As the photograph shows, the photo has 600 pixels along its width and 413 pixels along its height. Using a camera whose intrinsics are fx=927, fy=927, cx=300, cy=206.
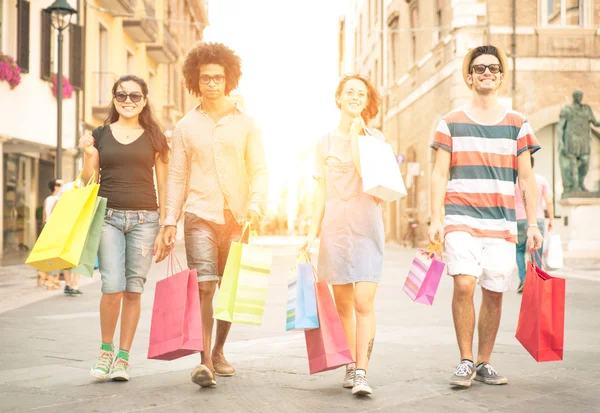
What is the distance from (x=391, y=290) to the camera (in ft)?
41.2

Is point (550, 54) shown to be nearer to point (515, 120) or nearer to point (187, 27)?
point (515, 120)

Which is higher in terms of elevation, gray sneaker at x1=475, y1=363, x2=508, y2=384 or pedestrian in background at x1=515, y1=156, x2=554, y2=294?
pedestrian in background at x1=515, y1=156, x2=554, y2=294

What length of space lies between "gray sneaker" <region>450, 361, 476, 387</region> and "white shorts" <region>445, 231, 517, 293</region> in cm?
49

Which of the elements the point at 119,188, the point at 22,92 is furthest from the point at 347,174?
the point at 22,92

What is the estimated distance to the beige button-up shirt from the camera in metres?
5.44

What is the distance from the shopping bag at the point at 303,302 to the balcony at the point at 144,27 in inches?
1012

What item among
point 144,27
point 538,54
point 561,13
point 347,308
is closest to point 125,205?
point 347,308

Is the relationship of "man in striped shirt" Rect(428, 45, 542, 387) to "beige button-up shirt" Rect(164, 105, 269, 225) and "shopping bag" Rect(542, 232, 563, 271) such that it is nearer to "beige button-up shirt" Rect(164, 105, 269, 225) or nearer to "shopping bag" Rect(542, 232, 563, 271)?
"beige button-up shirt" Rect(164, 105, 269, 225)

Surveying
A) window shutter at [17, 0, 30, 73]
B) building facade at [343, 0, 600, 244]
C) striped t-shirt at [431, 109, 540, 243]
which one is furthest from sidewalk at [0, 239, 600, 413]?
building facade at [343, 0, 600, 244]

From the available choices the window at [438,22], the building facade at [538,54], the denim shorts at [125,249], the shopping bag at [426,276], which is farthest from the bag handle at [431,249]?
the window at [438,22]

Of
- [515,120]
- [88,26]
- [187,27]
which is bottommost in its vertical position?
[515,120]

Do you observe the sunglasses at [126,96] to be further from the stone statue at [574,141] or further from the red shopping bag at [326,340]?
the stone statue at [574,141]

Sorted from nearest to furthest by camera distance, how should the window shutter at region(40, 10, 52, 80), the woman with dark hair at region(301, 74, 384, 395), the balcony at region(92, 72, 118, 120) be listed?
1. the woman with dark hair at region(301, 74, 384, 395)
2. the window shutter at region(40, 10, 52, 80)
3. the balcony at region(92, 72, 118, 120)

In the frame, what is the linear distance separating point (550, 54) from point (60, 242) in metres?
21.1
